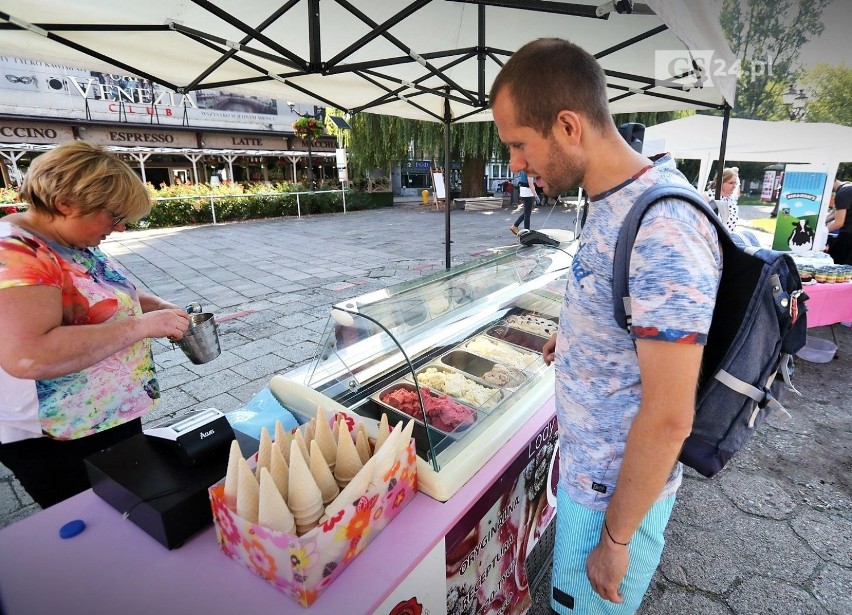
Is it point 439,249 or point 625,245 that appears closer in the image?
point 625,245

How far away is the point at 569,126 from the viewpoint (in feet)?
3.22

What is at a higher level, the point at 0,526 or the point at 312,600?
the point at 312,600

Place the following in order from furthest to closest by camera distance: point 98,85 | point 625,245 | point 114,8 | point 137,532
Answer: point 98,85, point 114,8, point 137,532, point 625,245

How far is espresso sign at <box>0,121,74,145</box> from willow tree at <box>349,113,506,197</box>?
1117 centimetres

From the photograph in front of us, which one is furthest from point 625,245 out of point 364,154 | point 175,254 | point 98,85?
point 98,85

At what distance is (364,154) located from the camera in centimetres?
1883

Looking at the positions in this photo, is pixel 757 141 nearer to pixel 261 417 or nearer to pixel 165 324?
pixel 261 417

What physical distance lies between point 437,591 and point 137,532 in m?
0.86

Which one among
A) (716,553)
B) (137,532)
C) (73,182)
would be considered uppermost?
(73,182)

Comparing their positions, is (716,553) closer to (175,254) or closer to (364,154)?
(175,254)

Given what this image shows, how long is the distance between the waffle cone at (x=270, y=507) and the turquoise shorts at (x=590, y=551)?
80 centimetres

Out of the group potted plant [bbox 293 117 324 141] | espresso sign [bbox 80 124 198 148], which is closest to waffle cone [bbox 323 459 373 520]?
potted plant [bbox 293 117 324 141]

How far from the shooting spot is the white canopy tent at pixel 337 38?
102 inches

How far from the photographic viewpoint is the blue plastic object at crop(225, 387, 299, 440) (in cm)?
159
